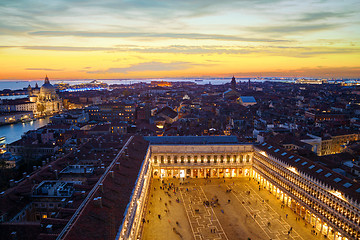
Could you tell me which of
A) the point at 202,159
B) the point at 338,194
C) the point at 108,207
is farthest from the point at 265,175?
the point at 108,207

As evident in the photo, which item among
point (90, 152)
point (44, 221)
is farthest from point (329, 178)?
point (90, 152)

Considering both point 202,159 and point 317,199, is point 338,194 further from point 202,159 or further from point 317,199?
point 202,159

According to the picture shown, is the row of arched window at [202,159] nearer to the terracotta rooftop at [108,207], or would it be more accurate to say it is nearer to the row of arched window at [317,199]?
the row of arched window at [317,199]

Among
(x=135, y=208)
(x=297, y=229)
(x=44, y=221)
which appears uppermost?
(x=44, y=221)

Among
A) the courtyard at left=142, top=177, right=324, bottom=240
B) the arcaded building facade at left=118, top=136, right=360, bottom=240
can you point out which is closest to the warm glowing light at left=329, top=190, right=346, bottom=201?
the arcaded building facade at left=118, top=136, right=360, bottom=240

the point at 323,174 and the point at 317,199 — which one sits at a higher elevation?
the point at 323,174

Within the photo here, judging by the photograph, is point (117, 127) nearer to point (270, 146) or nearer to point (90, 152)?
point (90, 152)
